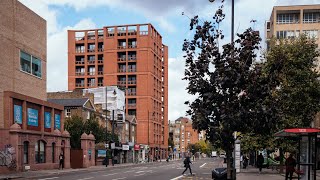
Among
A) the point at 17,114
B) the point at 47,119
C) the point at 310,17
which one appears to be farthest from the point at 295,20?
the point at 17,114

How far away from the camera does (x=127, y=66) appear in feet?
358

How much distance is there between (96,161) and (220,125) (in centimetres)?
A: 5267

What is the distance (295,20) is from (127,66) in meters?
43.9

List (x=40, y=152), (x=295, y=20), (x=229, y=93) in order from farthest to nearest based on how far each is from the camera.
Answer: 1. (x=295, y=20)
2. (x=40, y=152)
3. (x=229, y=93)

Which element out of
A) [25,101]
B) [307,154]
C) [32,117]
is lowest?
[307,154]

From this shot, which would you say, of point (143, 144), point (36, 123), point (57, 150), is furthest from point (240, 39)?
point (143, 144)

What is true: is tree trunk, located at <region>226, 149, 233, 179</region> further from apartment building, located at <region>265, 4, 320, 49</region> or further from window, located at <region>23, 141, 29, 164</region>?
apartment building, located at <region>265, 4, 320, 49</region>

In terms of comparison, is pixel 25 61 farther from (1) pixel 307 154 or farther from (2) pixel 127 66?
(2) pixel 127 66

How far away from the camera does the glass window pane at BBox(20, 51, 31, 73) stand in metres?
43.5

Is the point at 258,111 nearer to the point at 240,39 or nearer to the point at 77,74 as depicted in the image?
the point at 240,39

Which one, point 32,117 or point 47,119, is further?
point 47,119

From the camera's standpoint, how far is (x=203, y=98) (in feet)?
45.3

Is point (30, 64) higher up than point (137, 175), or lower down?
higher up

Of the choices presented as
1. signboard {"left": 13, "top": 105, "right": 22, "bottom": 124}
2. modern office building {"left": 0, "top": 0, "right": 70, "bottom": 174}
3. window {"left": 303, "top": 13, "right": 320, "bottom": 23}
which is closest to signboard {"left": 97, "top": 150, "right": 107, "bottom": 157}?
modern office building {"left": 0, "top": 0, "right": 70, "bottom": 174}
